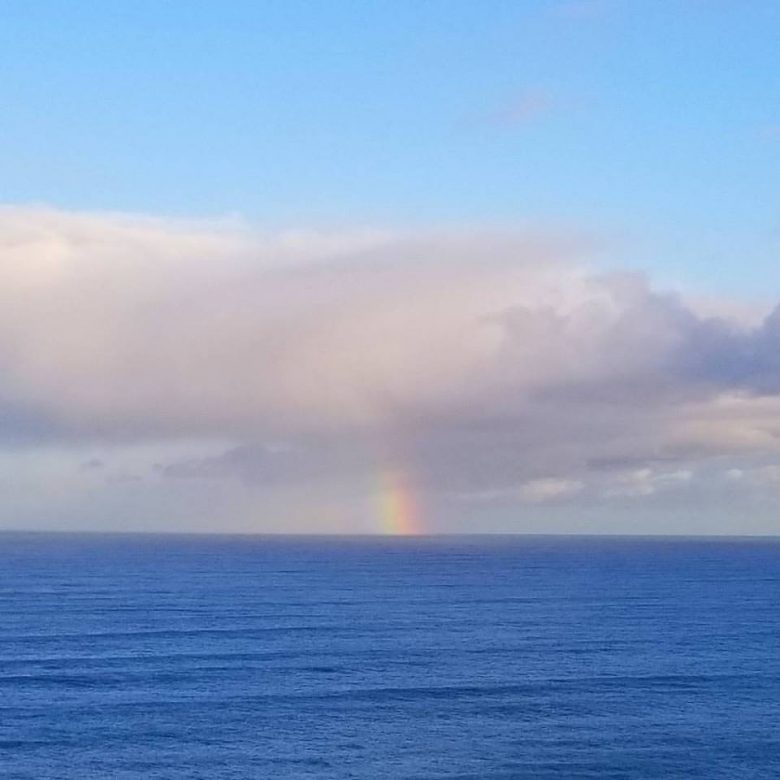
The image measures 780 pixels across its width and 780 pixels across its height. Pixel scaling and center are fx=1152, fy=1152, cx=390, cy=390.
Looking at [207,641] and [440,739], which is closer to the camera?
[440,739]

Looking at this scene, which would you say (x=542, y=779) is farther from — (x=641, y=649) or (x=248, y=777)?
(x=641, y=649)

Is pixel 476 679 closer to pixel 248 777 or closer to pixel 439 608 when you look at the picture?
pixel 248 777

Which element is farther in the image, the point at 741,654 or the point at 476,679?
the point at 741,654

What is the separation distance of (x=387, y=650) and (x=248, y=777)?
5057cm

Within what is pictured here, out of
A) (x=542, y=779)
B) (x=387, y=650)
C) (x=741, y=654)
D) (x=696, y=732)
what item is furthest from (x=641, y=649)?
(x=542, y=779)

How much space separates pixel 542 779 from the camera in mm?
62906

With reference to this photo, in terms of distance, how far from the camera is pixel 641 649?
390 ft

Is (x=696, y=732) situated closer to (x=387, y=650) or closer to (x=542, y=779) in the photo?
(x=542, y=779)

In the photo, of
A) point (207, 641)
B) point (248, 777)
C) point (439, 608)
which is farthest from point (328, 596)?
point (248, 777)

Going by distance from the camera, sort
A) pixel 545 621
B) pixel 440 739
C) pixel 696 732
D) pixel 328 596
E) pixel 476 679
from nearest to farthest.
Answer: pixel 440 739, pixel 696 732, pixel 476 679, pixel 545 621, pixel 328 596

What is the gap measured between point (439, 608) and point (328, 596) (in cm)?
2497

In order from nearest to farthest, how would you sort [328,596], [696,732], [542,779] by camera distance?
1. [542,779]
2. [696,732]
3. [328,596]

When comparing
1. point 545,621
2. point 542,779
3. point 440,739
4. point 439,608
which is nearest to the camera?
point 542,779

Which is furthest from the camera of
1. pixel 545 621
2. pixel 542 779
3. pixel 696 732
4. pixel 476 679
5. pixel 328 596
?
pixel 328 596
